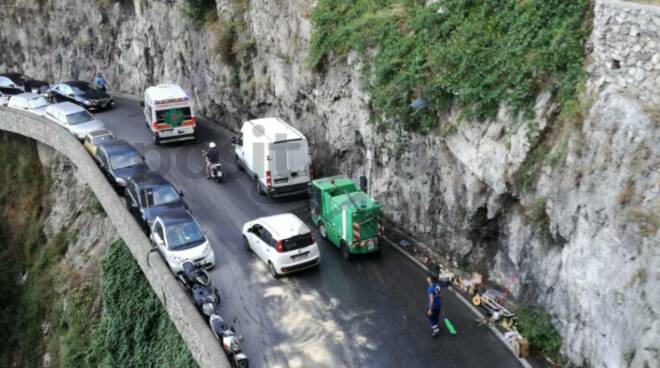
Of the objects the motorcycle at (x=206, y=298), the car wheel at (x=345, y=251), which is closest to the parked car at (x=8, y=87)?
the motorcycle at (x=206, y=298)

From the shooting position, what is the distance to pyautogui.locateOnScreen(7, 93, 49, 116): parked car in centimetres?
3350

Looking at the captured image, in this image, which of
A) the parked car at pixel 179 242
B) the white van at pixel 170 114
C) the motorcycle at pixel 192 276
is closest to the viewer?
the motorcycle at pixel 192 276

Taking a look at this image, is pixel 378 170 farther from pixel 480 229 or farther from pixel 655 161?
pixel 655 161

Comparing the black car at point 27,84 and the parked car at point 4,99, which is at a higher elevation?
the black car at point 27,84

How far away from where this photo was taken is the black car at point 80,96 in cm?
3588

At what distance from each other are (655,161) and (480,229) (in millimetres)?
6305

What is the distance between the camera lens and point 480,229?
17.0 m

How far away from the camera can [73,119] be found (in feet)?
100

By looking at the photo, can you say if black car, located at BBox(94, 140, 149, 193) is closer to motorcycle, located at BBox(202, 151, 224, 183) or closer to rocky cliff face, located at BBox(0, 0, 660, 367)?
motorcycle, located at BBox(202, 151, 224, 183)

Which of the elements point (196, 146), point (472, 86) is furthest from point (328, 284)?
point (196, 146)

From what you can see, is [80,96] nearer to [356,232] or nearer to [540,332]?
[356,232]

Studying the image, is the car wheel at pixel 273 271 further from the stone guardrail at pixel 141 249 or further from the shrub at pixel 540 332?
the shrub at pixel 540 332

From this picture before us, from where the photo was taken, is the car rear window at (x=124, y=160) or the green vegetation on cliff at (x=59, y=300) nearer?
the green vegetation on cliff at (x=59, y=300)

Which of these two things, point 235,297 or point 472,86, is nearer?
point 472,86
